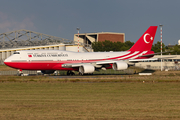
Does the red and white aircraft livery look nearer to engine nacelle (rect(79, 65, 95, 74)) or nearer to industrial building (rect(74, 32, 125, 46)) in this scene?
engine nacelle (rect(79, 65, 95, 74))

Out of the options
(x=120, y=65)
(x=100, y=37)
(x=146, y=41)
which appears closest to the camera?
(x=120, y=65)

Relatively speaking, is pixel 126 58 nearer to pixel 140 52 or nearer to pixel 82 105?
pixel 140 52

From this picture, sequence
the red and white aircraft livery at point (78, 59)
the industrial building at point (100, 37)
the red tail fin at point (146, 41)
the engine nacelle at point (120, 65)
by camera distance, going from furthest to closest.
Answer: the industrial building at point (100, 37), the red tail fin at point (146, 41), the engine nacelle at point (120, 65), the red and white aircraft livery at point (78, 59)

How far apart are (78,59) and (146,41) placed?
15.2 meters

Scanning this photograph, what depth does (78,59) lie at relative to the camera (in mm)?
48188

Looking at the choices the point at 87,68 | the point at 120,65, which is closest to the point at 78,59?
the point at 87,68

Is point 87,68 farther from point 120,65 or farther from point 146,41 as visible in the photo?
point 146,41

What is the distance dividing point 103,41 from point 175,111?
574ft

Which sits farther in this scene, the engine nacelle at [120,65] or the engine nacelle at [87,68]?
the engine nacelle at [120,65]

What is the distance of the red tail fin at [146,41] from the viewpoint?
52.2m

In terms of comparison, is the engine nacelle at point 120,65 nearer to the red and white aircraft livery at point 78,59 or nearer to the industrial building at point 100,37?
the red and white aircraft livery at point 78,59

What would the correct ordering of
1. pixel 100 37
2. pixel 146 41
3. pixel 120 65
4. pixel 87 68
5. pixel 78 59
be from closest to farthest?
pixel 87 68, pixel 120 65, pixel 78 59, pixel 146 41, pixel 100 37

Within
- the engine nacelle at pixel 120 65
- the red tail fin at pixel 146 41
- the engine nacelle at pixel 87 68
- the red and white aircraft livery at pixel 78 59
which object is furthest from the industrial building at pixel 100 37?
the engine nacelle at pixel 87 68

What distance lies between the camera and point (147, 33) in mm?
52750
